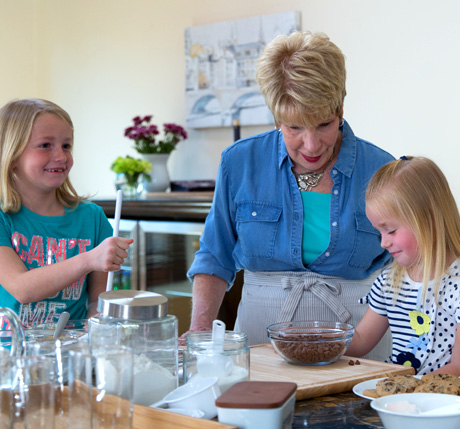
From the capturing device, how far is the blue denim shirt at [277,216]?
1.88 meters

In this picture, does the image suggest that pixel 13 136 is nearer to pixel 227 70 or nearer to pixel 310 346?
pixel 310 346

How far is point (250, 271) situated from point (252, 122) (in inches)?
74.3

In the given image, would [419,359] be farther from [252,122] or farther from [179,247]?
[252,122]

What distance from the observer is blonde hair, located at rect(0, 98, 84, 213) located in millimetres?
1987

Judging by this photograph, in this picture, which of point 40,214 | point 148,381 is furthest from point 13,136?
point 148,381

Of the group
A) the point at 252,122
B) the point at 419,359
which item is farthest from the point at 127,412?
the point at 252,122

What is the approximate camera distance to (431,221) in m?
1.64

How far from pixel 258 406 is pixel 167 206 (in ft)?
8.45

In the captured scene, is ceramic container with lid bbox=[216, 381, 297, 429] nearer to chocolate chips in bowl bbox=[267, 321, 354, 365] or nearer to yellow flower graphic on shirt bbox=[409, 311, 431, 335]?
chocolate chips in bowl bbox=[267, 321, 354, 365]

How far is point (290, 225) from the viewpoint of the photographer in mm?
1905

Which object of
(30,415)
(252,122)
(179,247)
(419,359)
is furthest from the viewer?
(252,122)

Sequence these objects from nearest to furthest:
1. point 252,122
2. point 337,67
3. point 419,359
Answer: point 419,359 < point 337,67 < point 252,122

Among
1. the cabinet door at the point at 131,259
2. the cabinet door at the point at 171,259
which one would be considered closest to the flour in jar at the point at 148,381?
the cabinet door at the point at 171,259

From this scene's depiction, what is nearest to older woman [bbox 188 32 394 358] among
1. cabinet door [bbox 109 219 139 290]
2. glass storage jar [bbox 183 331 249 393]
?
glass storage jar [bbox 183 331 249 393]
